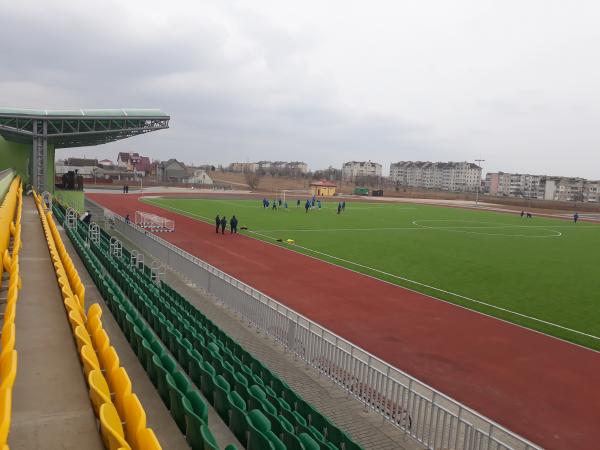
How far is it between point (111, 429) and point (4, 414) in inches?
30.7

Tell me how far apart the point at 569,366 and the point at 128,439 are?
34.6 feet

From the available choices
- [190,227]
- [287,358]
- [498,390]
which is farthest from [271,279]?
[190,227]

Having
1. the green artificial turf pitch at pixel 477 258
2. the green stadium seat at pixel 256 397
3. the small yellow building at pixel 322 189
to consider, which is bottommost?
the green artificial turf pitch at pixel 477 258

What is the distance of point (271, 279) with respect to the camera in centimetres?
1845

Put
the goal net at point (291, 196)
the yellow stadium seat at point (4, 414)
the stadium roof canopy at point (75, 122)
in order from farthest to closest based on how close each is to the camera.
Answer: the goal net at point (291, 196) → the stadium roof canopy at point (75, 122) → the yellow stadium seat at point (4, 414)

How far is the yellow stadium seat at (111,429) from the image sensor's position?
358cm

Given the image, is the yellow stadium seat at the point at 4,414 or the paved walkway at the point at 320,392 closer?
the yellow stadium seat at the point at 4,414

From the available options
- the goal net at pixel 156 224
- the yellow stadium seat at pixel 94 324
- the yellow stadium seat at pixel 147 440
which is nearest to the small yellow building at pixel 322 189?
the goal net at pixel 156 224

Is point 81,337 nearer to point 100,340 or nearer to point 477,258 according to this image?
point 100,340

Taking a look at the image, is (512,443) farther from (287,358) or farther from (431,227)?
(431,227)

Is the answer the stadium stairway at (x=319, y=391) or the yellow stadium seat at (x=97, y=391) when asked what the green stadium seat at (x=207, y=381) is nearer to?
the yellow stadium seat at (x=97, y=391)

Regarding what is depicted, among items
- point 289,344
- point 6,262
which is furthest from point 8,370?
point 289,344

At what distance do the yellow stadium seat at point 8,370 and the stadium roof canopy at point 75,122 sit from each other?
98.2 feet

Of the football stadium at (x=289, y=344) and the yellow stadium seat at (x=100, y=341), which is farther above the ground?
the yellow stadium seat at (x=100, y=341)
